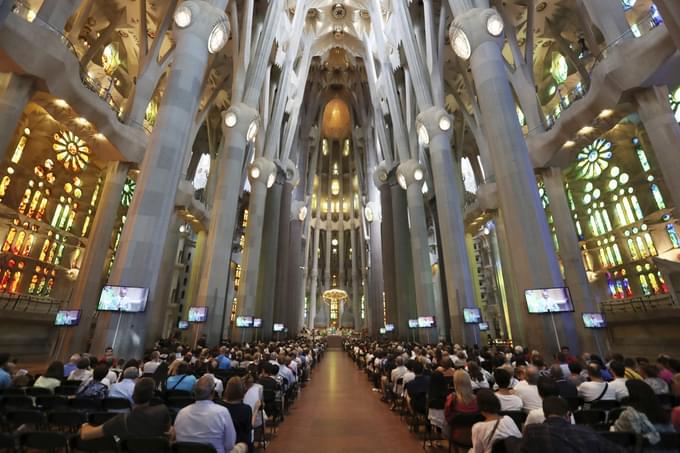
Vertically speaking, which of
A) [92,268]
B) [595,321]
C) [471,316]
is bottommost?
[595,321]

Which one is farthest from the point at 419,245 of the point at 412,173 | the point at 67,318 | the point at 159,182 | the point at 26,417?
the point at 26,417

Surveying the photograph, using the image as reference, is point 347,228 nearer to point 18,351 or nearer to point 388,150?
point 388,150

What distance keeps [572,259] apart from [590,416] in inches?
518

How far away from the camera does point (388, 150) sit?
86.1ft

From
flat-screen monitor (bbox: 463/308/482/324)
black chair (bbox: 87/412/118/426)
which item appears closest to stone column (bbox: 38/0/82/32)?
black chair (bbox: 87/412/118/426)

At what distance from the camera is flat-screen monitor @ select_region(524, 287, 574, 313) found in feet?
26.4

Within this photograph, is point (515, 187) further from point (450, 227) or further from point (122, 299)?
point (122, 299)

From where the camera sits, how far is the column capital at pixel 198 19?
1152 centimetres

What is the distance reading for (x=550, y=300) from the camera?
8.16 m

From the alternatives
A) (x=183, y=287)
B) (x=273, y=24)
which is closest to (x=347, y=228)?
(x=183, y=287)

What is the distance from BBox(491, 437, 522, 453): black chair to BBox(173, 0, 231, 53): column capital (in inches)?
556

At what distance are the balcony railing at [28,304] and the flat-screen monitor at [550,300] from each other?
20846 mm

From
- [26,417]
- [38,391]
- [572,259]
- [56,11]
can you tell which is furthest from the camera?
[572,259]

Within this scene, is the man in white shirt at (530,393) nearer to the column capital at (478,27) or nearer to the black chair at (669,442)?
the black chair at (669,442)
